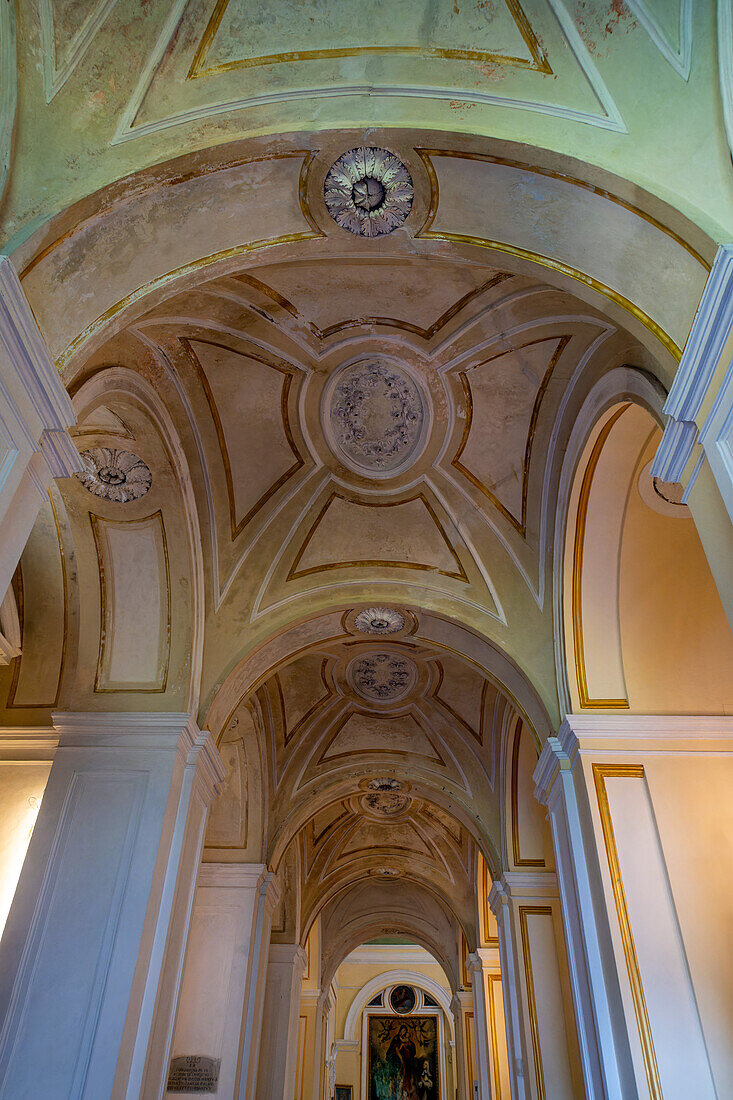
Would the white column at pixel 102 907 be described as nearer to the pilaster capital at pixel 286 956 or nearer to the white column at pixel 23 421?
the white column at pixel 23 421

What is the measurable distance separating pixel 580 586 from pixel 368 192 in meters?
4.03

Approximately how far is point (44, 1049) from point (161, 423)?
188 inches

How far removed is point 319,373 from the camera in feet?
24.0

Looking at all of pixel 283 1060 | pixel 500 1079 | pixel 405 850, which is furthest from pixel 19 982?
pixel 405 850

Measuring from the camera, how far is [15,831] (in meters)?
6.98

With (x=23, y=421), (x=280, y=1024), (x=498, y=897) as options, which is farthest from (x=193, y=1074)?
(x=23, y=421)

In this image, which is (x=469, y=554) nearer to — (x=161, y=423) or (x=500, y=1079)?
(x=161, y=423)

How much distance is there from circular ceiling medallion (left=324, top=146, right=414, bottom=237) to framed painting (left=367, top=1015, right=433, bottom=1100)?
25.5 m

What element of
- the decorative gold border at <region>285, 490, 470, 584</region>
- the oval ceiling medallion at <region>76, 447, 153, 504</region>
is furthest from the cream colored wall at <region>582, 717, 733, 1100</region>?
the oval ceiling medallion at <region>76, 447, 153, 504</region>

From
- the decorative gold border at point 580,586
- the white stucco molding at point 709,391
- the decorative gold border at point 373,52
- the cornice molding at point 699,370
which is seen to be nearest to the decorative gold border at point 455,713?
the decorative gold border at point 580,586

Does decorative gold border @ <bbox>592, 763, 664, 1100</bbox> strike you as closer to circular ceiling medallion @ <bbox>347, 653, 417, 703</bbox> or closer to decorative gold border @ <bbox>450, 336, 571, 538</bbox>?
decorative gold border @ <bbox>450, 336, 571, 538</bbox>

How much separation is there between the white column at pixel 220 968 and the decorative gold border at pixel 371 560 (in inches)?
157

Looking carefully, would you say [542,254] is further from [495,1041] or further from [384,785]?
[495,1041]

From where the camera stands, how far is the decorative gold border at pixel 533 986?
8578 millimetres
